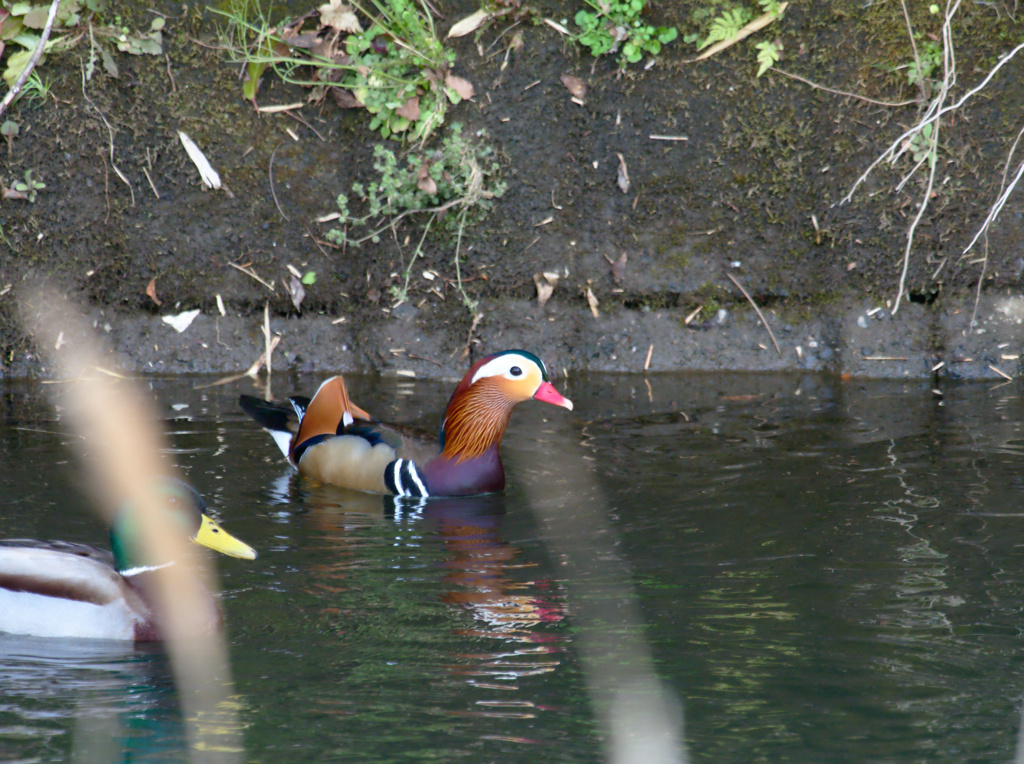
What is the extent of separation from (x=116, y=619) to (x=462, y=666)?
3.60 ft

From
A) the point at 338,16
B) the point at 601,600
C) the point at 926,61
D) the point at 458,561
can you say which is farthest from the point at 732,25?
the point at 601,600

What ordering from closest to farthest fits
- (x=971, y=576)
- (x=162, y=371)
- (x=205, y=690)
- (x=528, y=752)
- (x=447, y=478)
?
(x=528, y=752) → (x=205, y=690) → (x=971, y=576) → (x=447, y=478) → (x=162, y=371)

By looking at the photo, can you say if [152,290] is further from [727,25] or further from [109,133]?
[727,25]

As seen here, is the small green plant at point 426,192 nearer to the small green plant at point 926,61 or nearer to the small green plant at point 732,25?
the small green plant at point 732,25

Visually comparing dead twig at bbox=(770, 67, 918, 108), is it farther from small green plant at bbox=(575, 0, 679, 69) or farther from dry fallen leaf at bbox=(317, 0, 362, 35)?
dry fallen leaf at bbox=(317, 0, 362, 35)

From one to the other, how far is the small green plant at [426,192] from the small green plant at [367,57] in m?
0.18

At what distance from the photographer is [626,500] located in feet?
15.0

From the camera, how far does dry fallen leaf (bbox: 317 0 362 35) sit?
655 cm

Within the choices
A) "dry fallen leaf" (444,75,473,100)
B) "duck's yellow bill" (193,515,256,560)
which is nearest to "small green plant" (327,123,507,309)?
"dry fallen leaf" (444,75,473,100)

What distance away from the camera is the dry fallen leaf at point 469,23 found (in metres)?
6.64

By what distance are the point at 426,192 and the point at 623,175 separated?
3.96 ft

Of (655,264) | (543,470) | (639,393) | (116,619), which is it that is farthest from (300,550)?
(655,264)

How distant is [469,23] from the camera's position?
6.65 m

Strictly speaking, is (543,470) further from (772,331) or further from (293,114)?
(293,114)
